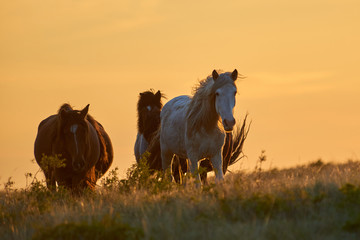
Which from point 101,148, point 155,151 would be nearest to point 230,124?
point 101,148

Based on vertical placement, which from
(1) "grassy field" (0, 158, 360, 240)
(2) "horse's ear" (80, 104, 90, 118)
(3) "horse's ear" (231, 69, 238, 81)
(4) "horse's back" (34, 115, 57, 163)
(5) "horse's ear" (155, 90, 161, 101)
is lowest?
(1) "grassy field" (0, 158, 360, 240)

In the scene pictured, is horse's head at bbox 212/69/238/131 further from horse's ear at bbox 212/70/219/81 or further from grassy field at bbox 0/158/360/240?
grassy field at bbox 0/158/360/240

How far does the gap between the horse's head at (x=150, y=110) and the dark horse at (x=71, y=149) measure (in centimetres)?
202

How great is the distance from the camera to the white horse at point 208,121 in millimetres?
10047

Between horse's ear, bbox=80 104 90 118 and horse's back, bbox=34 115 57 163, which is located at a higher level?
horse's ear, bbox=80 104 90 118

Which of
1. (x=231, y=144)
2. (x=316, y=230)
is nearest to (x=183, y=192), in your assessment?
(x=316, y=230)

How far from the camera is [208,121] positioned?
10719mm

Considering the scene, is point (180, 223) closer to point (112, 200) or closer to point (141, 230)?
point (141, 230)

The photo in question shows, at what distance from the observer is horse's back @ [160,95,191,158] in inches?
460

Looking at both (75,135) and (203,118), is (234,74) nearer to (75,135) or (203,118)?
(203,118)

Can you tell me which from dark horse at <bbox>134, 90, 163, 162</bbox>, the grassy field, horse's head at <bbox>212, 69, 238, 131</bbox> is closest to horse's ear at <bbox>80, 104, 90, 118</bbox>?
the grassy field

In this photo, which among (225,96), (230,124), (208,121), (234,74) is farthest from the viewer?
(208,121)

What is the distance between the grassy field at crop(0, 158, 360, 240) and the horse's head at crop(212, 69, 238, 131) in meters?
1.06

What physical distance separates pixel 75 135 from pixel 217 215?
4171mm
